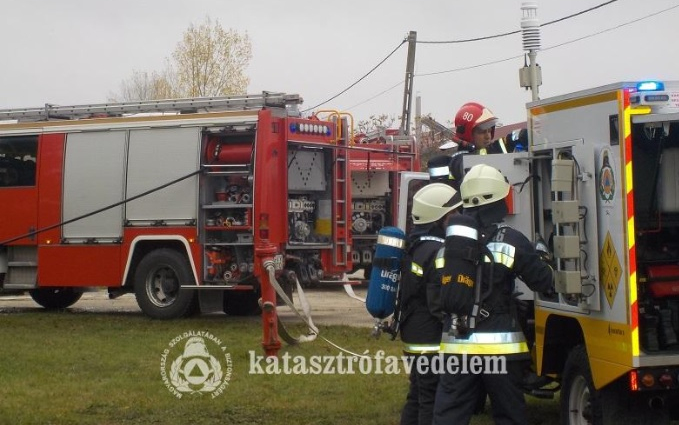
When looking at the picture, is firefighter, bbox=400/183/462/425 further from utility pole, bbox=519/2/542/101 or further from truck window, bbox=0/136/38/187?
truck window, bbox=0/136/38/187

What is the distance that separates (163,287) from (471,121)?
24.5 feet

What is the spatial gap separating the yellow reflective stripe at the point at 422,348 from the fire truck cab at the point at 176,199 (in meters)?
7.14

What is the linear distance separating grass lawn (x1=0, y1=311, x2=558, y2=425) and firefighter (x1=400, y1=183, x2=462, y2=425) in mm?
1673

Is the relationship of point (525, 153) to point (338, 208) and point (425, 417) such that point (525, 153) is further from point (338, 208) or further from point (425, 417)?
point (338, 208)

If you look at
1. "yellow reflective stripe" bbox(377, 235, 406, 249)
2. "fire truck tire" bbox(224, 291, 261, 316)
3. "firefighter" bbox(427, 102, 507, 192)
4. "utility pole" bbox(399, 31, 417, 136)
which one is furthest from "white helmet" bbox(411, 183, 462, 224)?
"utility pole" bbox(399, 31, 417, 136)

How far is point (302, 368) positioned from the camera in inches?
440

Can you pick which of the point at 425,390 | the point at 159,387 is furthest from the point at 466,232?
the point at 159,387

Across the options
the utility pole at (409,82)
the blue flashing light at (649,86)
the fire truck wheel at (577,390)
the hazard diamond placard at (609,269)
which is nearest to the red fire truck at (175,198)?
the fire truck wheel at (577,390)

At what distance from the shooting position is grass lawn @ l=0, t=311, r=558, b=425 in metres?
8.92

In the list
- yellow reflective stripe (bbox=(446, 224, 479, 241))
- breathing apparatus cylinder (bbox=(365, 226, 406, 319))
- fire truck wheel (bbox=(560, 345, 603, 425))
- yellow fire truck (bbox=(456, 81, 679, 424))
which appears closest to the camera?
yellow reflective stripe (bbox=(446, 224, 479, 241))

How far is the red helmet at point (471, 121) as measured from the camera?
9406mm

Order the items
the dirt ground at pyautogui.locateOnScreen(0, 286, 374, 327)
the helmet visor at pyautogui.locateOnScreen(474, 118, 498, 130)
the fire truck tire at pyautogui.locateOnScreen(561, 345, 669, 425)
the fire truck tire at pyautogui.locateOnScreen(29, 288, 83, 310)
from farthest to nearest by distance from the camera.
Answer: the fire truck tire at pyautogui.locateOnScreen(29, 288, 83, 310), the dirt ground at pyautogui.locateOnScreen(0, 286, 374, 327), the helmet visor at pyautogui.locateOnScreen(474, 118, 498, 130), the fire truck tire at pyautogui.locateOnScreen(561, 345, 669, 425)

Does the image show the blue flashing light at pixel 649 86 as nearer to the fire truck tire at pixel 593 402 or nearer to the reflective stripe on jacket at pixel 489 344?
the reflective stripe on jacket at pixel 489 344

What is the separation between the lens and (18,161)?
16.8 metres
